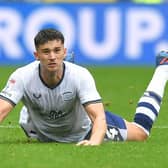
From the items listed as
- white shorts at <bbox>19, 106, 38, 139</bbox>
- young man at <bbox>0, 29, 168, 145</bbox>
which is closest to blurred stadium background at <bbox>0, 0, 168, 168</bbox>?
white shorts at <bbox>19, 106, 38, 139</bbox>

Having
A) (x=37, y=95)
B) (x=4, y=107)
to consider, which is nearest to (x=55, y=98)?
(x=37, y=95)

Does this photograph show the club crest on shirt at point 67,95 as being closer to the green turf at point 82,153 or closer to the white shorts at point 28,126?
the green turf at point 82,153

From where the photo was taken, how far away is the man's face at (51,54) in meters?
8.30

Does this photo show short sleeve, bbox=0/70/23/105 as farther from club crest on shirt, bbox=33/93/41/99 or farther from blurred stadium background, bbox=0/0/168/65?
blurred stadium background, bbox=0/0/168/65

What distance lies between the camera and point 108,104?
44.8ft

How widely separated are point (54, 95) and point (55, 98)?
0.03m

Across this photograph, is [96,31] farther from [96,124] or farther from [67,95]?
[96,124]

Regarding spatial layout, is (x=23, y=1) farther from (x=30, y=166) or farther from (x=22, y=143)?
(x=30, y=166)

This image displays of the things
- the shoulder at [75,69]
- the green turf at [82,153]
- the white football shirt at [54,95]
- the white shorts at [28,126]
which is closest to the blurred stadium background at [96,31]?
the green turf at [82,153]

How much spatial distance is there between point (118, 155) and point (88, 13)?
13.3 metres

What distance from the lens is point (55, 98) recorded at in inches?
342

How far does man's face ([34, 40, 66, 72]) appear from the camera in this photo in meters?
8.30

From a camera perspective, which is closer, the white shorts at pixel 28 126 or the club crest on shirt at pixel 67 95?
the club crest on shirt at pixel 67 95

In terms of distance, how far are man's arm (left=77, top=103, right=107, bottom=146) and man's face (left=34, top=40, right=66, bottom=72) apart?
1.60ft
